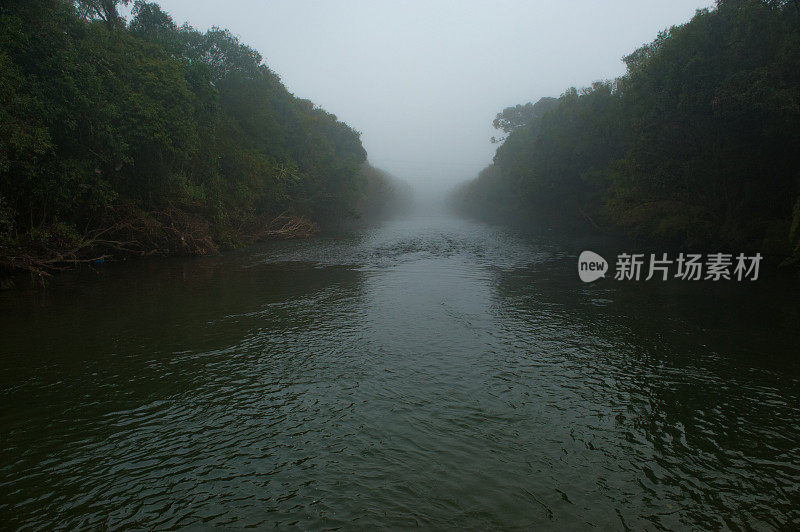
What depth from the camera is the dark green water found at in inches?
224

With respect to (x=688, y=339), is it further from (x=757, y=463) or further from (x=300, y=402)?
(x=300, y=402)

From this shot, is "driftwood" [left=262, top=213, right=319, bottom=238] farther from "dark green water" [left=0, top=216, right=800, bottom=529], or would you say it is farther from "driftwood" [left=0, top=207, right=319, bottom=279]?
"dark green water" [left=0, top=216, right=800, bottom=529]

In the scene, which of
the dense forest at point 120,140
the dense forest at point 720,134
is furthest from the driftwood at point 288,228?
the dense forest at point 720,134

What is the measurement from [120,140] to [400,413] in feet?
67.0

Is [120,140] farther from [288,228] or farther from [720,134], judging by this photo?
[720,134]

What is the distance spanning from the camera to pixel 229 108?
138 feet

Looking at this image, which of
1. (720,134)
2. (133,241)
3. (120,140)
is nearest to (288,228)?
(133,241)

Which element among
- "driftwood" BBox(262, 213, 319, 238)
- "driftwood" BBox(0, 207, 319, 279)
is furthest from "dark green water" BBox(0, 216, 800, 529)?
"driftwood" BBox(262, 213, 319, 238)

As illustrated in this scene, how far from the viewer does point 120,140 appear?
21.8 metres

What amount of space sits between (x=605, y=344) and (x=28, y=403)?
A: 11967mm

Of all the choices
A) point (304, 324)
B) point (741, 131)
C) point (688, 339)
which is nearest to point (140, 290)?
point (304, 324)

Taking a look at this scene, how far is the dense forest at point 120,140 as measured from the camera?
18.4 m

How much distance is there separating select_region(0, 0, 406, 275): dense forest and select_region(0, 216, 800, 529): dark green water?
5.49m

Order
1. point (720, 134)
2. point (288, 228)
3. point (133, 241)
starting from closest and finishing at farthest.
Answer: point (720, 134), point (133, 241), point (288, 228)
